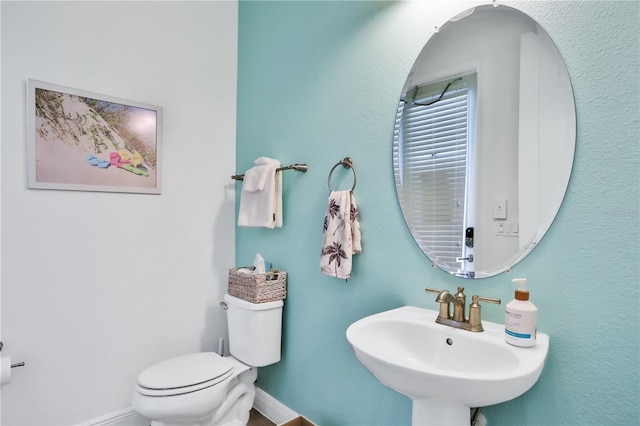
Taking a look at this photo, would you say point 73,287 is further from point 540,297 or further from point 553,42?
point 553,42

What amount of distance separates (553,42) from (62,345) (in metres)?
2.22

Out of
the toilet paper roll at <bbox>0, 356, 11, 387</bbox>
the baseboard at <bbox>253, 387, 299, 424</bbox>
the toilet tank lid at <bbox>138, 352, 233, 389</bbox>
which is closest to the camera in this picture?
the toilet paper roll at <bbox>0, 356, 11, 387</bbox>

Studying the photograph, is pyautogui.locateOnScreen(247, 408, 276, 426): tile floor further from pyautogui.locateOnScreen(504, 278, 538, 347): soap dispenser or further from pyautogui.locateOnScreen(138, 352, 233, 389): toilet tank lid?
pyautogui.locateOnScreen(504, 278, 538, 347): soap dispenser

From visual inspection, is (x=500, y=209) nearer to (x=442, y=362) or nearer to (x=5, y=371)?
(x=442, y=362)

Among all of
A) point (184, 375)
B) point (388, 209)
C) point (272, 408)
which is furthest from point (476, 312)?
point (272, 408)

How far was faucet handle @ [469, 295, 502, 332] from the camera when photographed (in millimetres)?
1054

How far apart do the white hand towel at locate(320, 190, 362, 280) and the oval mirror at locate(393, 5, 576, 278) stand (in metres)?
0.21

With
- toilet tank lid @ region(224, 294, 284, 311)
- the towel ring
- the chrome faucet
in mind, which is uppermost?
the towel ring

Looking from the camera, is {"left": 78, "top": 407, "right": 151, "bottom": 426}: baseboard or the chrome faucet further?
{"left": 78, "top": 407, "right": 151, "bottom": 426}: baseboard

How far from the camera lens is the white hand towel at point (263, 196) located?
1.77 metres

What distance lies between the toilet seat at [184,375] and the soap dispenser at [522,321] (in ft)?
3.99

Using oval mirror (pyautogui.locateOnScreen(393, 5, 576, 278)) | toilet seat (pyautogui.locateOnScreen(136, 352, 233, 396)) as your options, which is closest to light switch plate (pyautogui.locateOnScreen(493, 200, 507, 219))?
oval mirror (pyautogui.locateOnScreen(393, 5, 576, 278))

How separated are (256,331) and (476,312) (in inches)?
41.5

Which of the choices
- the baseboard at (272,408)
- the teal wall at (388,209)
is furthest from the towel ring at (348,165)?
the baseboard at (272,408)
